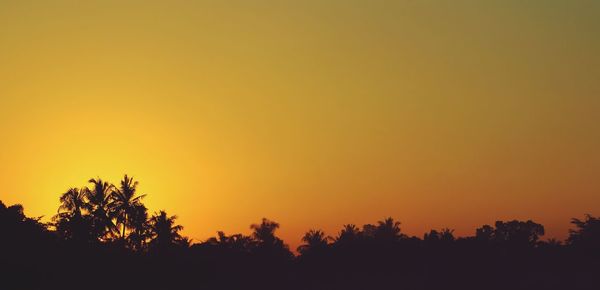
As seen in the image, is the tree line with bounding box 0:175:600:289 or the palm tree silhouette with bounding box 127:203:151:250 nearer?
the tree line with bounding box 0:175:600:289

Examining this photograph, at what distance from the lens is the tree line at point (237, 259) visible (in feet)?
178

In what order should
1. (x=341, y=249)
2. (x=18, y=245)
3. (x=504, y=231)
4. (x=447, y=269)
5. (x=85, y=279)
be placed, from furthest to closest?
1. (x=504, y=231)
2. (x=341, y=249)
3. (x=447, y=269)
4. (x=85, y=279)
5. (x=18, y=245)

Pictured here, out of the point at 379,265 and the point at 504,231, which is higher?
the point at 504,231

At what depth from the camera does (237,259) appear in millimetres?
69750

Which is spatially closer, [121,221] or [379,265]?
[379,265]

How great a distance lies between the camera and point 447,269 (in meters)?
60.7

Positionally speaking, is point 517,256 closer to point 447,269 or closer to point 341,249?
point 447,269

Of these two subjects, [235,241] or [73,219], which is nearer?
[73,219]

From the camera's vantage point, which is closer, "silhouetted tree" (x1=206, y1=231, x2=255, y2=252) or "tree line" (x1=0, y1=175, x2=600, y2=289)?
"tree line" (x1=0, y1=175, x2=600, y2=289)

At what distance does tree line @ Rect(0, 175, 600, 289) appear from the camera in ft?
178

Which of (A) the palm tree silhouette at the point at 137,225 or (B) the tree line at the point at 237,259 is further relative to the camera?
(A) the palm tree silhouette at the point at 137,225

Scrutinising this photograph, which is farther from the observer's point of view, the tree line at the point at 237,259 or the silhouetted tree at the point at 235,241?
the silhouetted tree at the point at 235,241

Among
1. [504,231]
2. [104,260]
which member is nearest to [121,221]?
[104,260]

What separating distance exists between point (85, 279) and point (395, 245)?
2971 centimetres
